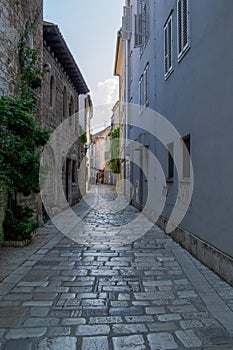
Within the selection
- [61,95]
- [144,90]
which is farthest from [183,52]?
[61,95]

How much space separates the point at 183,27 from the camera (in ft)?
23.7

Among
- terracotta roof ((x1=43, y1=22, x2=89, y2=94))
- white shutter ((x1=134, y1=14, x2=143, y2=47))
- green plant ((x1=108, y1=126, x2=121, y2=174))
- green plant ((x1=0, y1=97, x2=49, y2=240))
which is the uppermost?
white shutter ((x1=134, y1=14, x2=143, y2=47))

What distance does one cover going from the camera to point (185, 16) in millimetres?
7121

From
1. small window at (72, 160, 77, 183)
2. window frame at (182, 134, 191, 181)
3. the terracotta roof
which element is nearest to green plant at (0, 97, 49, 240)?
window frame at (182, 134, 191, 181)

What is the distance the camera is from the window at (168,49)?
8.59 metres

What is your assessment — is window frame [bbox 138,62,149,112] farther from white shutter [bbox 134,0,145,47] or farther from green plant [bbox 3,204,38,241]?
green plant [bbox 3,204,38,241]

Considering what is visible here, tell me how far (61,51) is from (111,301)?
1008 cm

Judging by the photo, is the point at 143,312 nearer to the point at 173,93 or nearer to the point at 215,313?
the point at 215,313

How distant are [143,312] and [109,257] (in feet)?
8.45

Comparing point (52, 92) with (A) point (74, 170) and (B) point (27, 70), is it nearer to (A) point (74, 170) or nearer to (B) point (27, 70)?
(B) point (27, 70)

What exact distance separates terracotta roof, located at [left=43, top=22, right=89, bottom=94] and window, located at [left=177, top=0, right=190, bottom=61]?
434 cm

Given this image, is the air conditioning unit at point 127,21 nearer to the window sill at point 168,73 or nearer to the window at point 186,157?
the window sill at point 168,73

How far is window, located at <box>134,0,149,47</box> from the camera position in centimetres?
1257

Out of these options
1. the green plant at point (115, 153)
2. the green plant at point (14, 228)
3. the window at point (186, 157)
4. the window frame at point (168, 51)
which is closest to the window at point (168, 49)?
the window frame at point (168, 51)
